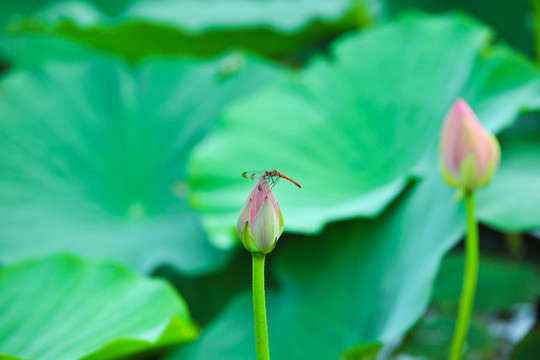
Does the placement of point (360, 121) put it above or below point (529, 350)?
above

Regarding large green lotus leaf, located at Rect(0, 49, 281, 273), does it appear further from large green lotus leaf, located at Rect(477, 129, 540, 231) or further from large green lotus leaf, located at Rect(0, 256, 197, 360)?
large green lotus leaf, located at Rect(477, 129, 540, 231)

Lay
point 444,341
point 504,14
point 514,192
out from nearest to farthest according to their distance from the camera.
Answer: point 514,192 < point 444,341 < point 504,14

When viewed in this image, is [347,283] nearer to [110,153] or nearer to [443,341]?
[443,341]

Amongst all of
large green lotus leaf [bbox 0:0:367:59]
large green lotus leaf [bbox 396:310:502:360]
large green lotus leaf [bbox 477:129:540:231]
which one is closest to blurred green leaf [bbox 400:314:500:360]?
large green lotus leaf [bbox 396:310:502:360]

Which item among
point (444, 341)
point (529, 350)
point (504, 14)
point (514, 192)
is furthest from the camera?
point (504, 14)

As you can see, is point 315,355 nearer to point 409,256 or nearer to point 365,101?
point 409,256

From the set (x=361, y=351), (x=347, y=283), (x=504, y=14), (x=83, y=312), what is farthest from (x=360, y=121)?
(x=504, y=14)

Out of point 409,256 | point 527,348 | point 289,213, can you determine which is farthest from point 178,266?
point 527,348

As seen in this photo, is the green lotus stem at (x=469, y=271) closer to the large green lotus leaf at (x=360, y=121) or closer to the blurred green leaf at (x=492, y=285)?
the large green lotus leaf at (x=360, y=121)
